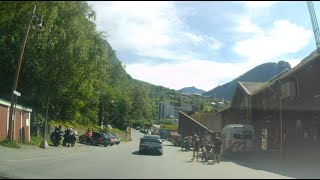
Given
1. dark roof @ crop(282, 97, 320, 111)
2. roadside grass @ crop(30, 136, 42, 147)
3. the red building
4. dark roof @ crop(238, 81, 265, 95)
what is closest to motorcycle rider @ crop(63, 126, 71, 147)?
roadside grass @ crop(30, 136, 42, 147)

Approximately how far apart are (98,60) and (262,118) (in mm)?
19104

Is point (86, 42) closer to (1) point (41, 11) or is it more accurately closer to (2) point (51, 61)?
(2) point (51, 61)

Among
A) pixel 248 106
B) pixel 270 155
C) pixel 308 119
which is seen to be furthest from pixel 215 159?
pixel 248 106

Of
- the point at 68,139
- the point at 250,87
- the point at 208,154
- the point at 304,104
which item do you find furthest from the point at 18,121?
the point at 250,87

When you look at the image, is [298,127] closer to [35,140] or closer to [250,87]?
[35,140]

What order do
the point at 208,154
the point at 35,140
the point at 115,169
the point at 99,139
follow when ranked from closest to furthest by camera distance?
the point at 115,169 < the point at 208,154 < the point at 35,140 < the point at 99,139

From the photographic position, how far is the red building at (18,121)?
37375 millimetres

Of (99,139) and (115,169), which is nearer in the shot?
(115,169)

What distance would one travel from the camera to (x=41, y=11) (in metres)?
33.5

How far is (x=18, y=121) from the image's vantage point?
40.7 meters

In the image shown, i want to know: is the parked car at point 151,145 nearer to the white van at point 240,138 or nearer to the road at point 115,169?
the white van at point 240,138

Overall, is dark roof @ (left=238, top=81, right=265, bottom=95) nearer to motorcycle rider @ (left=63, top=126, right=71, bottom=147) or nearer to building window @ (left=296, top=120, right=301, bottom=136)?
building window @ (left=296, top=120, right=301, bottom=136)

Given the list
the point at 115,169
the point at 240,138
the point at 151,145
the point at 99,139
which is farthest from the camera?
the point at 99,139

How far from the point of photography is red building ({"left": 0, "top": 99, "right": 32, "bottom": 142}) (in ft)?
123
